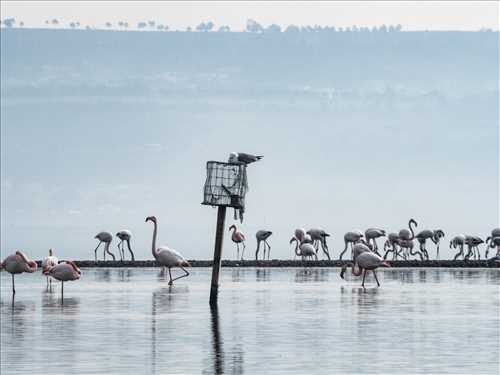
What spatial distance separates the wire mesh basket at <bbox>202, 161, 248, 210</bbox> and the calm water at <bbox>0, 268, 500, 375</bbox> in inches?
121

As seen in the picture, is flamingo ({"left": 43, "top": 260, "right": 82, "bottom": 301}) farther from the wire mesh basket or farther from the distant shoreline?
the distant shoreline

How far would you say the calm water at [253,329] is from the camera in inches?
937

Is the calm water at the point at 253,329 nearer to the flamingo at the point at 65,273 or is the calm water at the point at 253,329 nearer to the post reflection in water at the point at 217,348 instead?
the post reflection in water at the point at 217,348

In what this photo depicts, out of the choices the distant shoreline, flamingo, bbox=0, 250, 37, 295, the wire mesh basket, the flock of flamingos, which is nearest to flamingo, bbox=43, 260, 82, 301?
the flock of flamingos

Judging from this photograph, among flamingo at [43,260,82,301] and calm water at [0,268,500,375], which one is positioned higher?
flamingo at [43,260,82,301]

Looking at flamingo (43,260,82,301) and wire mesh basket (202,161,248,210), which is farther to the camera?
flamingo (43,260,82,301)

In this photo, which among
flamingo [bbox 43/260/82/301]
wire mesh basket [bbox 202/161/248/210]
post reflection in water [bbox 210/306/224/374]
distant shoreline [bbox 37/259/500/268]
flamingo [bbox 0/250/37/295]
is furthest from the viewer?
distant shoreline [bbox 37/259/500/268]

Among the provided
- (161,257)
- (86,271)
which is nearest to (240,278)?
(161,257)

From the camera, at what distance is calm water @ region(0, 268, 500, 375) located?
78.1 ft

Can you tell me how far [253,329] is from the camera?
30.9 metres

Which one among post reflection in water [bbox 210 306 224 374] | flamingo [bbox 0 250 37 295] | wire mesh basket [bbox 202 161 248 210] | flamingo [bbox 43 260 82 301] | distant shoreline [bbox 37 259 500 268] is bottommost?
post reflection in water [bbox 210 306 224 374]

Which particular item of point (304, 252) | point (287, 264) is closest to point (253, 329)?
point (304, 252)

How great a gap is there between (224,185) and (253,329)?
11.5m

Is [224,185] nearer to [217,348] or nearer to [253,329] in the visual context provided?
[253,329]
